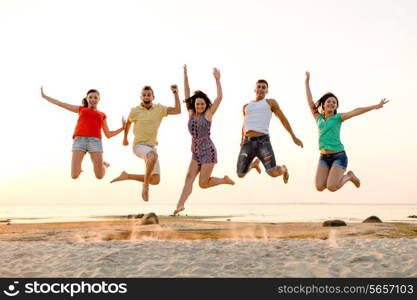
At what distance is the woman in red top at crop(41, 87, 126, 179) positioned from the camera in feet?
38.7

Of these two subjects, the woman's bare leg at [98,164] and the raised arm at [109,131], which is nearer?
the raised arm at [109,131]

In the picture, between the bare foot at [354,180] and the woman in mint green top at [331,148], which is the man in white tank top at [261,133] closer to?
the woman in mint green top at [331,148]

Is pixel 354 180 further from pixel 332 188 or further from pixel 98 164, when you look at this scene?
pixel 98 164

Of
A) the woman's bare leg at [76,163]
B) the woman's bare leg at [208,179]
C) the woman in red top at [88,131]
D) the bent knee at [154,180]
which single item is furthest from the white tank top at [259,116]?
the woman's bare leg at [76,163]

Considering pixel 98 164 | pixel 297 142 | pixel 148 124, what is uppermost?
pixel 148 124

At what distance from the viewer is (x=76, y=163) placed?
1182cm

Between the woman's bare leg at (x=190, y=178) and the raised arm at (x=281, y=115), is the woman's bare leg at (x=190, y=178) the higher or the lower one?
the lower one

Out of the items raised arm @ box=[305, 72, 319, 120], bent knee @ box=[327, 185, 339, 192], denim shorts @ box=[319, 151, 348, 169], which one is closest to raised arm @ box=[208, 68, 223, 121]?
raised arm @ box=[305, 72, 319, 120]

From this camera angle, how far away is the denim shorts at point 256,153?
11.2m

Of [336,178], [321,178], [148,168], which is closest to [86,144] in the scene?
[148,168]

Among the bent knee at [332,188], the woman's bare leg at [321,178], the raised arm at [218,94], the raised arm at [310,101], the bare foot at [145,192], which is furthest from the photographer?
the raised arm at [310,101]

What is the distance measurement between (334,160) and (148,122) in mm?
4417

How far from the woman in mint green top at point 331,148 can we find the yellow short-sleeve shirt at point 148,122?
356cm

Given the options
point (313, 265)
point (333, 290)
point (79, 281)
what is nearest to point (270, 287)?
point (333, 290)
